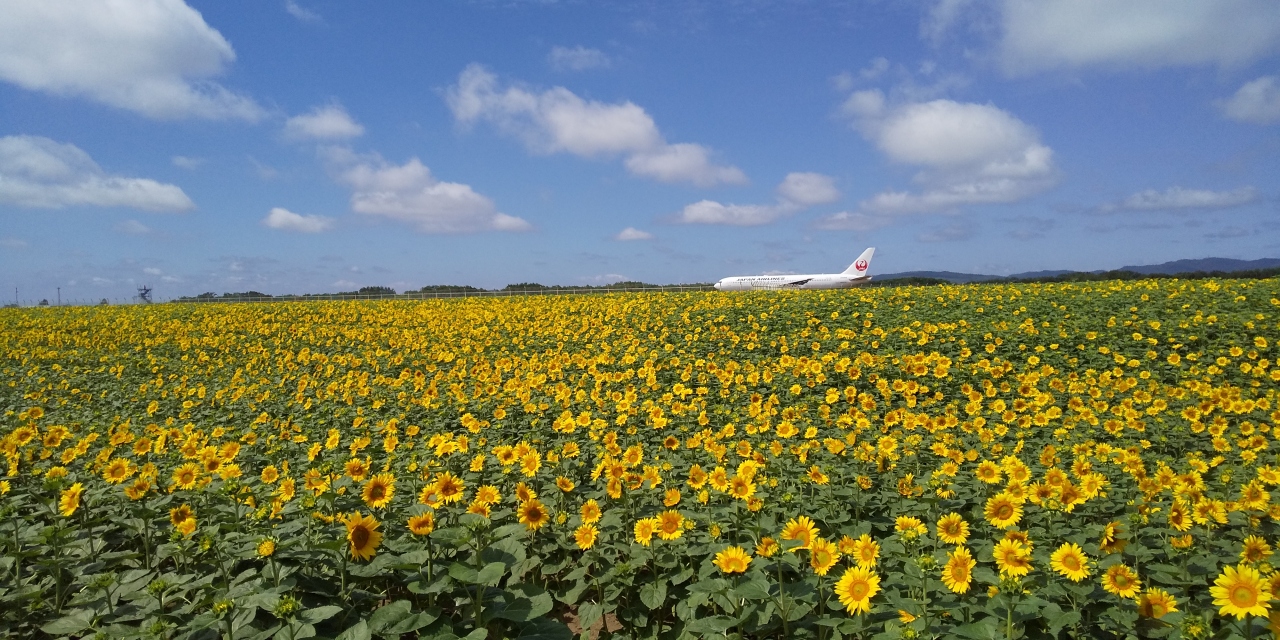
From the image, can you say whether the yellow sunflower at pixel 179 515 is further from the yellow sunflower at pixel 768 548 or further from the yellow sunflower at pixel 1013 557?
the yellow sunflower at pixel 1013 557

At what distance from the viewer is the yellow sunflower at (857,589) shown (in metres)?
2.50

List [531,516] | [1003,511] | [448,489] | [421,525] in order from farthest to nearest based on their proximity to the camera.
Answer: [1003,511], [531,516], [448,489], [421,525]

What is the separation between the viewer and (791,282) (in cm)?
4822

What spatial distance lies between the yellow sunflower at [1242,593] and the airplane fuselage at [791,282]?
3817 cm

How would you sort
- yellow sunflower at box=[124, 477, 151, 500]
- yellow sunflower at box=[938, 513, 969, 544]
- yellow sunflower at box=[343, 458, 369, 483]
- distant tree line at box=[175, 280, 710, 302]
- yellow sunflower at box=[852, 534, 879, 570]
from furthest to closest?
distant tree line at box=[175, 280, 710, 302] → yellow sunflower at box=[343, 458, 369, 483] → yellow sunflower at box=[124, 477, 151, 500] → yellow sunflower at box=[938, 513, 969, 544] → yellow sunflower at box=[852, 534, 879, 570]

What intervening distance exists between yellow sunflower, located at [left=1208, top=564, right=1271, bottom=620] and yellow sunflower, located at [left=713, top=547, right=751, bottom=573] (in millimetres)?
1662

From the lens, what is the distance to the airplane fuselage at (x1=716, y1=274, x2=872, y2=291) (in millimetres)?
44250

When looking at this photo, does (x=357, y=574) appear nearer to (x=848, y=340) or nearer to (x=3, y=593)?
(x=3, y=593)

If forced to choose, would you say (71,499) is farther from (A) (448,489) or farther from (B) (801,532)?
(B) (801,532)

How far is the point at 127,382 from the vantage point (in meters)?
10.6

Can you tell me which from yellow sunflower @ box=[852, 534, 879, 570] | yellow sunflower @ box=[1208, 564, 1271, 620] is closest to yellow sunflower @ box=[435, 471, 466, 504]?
yellow sunflower @ box=[852, 534, 879, 570]

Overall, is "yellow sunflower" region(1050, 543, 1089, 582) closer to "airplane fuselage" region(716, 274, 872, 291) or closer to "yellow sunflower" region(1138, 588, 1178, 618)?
"yellow sunflower" region(1138, 588, 1178, 618)

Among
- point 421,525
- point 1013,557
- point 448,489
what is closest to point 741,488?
point 1013,557

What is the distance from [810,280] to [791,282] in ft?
8.42
